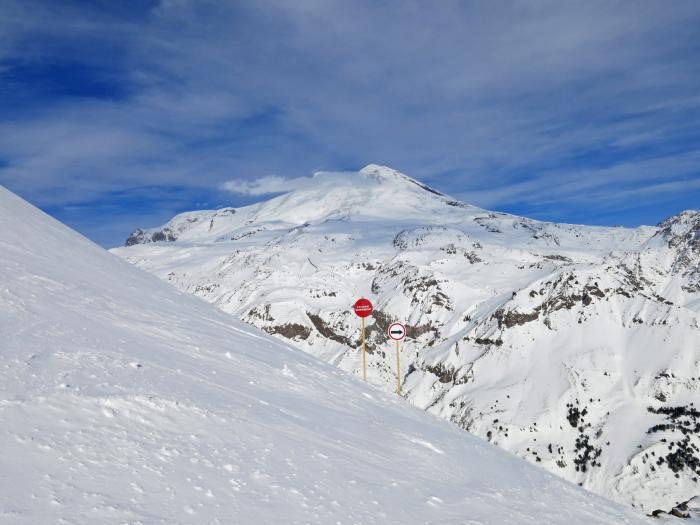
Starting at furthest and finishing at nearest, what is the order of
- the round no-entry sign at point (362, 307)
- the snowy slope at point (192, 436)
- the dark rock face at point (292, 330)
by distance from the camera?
the dark rock face at point (292, 330)
the round no-entry sign at point (362, 307)
the snowy slope at point (192, 436)

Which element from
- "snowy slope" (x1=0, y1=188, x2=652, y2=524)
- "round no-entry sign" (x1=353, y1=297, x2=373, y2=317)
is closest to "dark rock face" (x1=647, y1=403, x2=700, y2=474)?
"round no-entry sign" (x1=353, y1=297, x2=373, y2=317)

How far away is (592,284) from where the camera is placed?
167m

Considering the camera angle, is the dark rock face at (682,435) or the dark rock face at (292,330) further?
the dark rock face at (292,330)

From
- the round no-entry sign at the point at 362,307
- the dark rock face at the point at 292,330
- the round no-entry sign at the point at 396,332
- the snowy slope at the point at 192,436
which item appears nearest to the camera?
the snowy slope at the point at 192,436

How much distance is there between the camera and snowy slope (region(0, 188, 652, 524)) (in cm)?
499

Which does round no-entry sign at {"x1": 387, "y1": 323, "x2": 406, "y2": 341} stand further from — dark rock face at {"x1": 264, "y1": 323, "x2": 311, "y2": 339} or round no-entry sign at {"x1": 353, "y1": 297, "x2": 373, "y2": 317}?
dark rock face at {"x1": 264, "y1": 323, "x2": 311, "y2": 339}

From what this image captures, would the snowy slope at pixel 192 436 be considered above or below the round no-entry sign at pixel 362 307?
below

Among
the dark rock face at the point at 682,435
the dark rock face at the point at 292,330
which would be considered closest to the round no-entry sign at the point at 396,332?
the dark rock face at the point at 682,435

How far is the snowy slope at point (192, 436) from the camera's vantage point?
197 inches

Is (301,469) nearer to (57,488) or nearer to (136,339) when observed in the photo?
(57,488)

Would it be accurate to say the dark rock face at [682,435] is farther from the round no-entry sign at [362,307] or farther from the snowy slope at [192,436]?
the snowy slope at [192,436]

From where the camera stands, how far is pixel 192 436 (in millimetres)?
6527

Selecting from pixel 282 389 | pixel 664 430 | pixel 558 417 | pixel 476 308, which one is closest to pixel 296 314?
pixel 476 308

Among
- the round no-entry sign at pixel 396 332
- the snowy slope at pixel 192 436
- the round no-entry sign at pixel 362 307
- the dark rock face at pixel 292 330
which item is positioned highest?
the round no-entry sign at pixel 362 307
